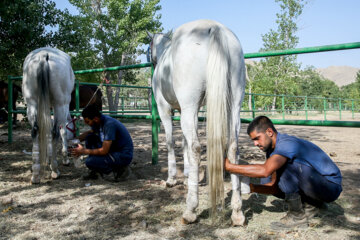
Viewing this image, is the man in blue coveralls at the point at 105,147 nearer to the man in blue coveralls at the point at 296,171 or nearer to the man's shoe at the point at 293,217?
the man in blue coveralls at the point at 296,171

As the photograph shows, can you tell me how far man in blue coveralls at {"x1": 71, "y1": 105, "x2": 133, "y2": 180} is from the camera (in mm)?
3240

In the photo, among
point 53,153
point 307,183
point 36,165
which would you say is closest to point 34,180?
point 36,165

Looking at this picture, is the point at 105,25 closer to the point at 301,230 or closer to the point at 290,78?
the point at 290,78

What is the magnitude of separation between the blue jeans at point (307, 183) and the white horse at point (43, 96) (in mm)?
2706

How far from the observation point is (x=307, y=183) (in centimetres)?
214

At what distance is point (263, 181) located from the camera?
249cm

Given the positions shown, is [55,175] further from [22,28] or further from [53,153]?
[22,28]

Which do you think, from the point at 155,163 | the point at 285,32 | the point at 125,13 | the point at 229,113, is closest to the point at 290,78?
the point at 285,32

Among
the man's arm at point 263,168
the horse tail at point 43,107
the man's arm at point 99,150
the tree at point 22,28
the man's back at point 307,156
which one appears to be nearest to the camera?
the man's arm at point 263,168

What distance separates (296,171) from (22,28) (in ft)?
22.0

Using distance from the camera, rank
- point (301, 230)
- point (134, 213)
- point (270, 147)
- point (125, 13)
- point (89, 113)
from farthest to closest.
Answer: point (125, 13) < point (89, 113) < point (134, 213) < point (270, 147) < point (301, 230)

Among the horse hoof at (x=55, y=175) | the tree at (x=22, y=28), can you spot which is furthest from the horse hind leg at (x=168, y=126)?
the tree at (x=22, y=28)

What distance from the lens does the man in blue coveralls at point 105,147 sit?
3240 mm

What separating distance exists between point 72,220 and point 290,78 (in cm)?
2374
